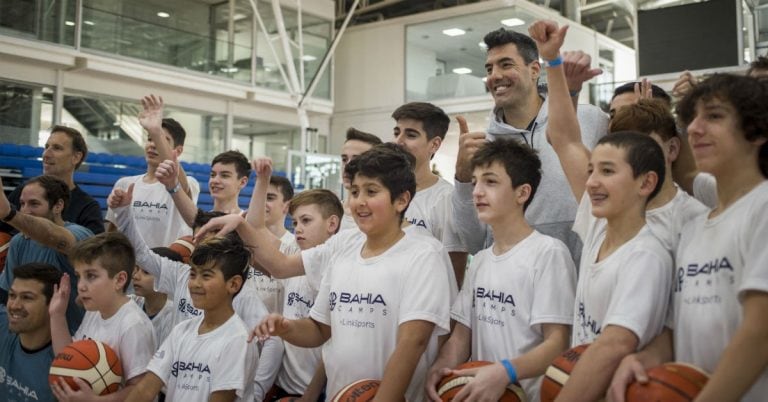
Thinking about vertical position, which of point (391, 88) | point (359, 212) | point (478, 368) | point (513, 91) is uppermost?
point (391, 88)

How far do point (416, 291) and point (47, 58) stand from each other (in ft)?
45.8

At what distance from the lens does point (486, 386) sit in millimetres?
2928

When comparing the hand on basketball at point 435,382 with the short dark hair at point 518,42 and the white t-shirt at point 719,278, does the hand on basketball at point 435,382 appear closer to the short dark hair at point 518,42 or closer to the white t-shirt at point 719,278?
the white t-shirt at point 719,278

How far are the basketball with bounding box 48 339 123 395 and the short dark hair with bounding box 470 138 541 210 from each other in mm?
2422

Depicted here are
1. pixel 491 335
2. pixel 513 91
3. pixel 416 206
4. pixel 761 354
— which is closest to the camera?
pixel 761 354

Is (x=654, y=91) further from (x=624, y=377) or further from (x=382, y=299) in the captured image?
(x=624, y=377)

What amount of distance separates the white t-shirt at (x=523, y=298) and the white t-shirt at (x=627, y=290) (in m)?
0.16

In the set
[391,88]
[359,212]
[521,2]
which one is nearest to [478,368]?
[359,212]

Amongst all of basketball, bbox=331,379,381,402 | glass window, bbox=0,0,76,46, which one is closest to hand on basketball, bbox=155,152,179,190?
basketball, bbox=331,379,381,402

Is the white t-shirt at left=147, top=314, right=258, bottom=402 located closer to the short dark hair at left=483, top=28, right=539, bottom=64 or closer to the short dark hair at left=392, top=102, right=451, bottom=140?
the short dark hair at left=392, top=102, right=451, bottom=140

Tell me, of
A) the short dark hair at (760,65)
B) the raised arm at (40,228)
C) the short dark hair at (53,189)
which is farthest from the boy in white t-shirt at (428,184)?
the short dark hair at (53,189)

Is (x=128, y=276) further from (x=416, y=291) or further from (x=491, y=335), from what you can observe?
(x=491, y=335)

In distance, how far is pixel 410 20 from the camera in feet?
68.0

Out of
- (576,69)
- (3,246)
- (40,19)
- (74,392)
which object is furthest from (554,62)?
(40,19)
